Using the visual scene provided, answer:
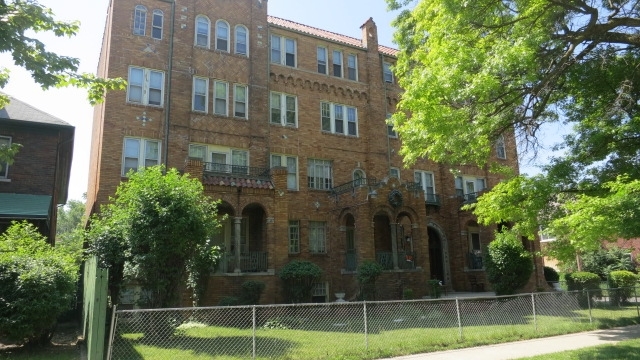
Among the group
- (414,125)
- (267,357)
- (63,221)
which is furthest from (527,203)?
(63,221)

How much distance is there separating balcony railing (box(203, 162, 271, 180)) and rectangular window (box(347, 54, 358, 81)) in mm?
8103

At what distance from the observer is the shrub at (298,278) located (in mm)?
17797

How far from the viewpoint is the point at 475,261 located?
84.1 ft

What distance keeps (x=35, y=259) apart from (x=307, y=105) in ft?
49.3

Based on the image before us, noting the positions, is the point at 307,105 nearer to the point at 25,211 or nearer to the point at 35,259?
the point at 25,211

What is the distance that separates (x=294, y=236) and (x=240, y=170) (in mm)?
4043

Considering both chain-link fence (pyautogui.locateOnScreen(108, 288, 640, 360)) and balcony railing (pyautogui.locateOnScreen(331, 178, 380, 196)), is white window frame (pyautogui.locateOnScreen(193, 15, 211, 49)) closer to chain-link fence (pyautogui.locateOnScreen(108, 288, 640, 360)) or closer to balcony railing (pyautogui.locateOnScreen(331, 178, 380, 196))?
balcony railing (pyautogui.locateOnScreen(331, 178, 380, 196))

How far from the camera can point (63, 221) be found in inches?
2945

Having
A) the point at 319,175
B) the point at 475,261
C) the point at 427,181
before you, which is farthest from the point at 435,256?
the point at 319,175

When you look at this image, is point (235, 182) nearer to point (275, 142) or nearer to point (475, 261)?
point (275, 142)

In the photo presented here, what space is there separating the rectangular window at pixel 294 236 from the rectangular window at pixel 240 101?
549 centimetres

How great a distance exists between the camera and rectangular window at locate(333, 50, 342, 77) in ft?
82.8

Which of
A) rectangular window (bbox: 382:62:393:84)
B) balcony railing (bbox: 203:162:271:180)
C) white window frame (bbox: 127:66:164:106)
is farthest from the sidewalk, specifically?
rectangular window (bbox: 382:62:393:84)

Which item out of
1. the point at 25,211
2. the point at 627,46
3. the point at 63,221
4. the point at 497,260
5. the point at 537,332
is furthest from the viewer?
the point at 63,221
